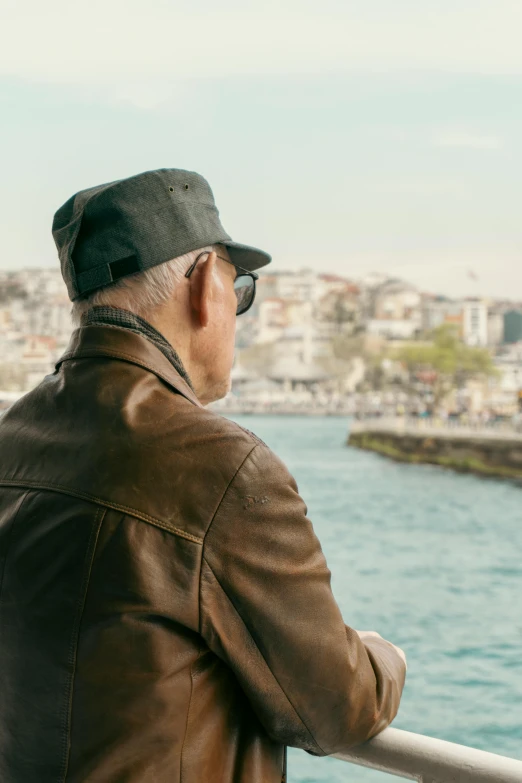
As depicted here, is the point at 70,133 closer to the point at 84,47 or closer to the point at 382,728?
the point at 84,47

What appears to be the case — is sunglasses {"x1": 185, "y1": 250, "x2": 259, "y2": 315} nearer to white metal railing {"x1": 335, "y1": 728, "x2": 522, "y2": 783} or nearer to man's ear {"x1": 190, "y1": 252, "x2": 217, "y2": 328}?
man's ear {"x1": 190, "y1": 252, "x2": 217, "y2": 328}

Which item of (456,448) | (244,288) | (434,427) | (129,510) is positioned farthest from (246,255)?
(434,427)

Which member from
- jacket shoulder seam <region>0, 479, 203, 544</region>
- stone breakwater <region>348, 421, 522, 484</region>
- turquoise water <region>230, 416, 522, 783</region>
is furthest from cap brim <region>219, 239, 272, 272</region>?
stone breakwater <region>348, 421, 522, 484</region>

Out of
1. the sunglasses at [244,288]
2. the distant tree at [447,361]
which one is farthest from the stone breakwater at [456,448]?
the sunglasses at [244,288]

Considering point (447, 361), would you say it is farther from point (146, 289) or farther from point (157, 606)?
point (157, 606)

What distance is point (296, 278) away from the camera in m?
44.4

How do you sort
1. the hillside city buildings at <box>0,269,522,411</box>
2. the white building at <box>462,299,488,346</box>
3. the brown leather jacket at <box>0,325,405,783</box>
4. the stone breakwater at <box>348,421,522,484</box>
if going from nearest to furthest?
the brown leather jacket at <box>0,325,405,783</box>
the stone breakwater at <box>348,421,522,484</box>
the hillside city buildings at <box>0,269,522,411</box>
the white building at <box>462,299,488,346</box>

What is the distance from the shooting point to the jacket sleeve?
636 millimetres

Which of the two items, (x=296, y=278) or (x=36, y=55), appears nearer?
(x=36, y=55)

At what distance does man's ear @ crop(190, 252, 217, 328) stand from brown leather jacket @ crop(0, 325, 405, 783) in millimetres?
93

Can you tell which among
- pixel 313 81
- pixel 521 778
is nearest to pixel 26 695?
pixel 521 778

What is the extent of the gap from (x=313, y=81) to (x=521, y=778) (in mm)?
63247

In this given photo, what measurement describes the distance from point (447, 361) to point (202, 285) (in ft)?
141

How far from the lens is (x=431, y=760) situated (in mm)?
769
